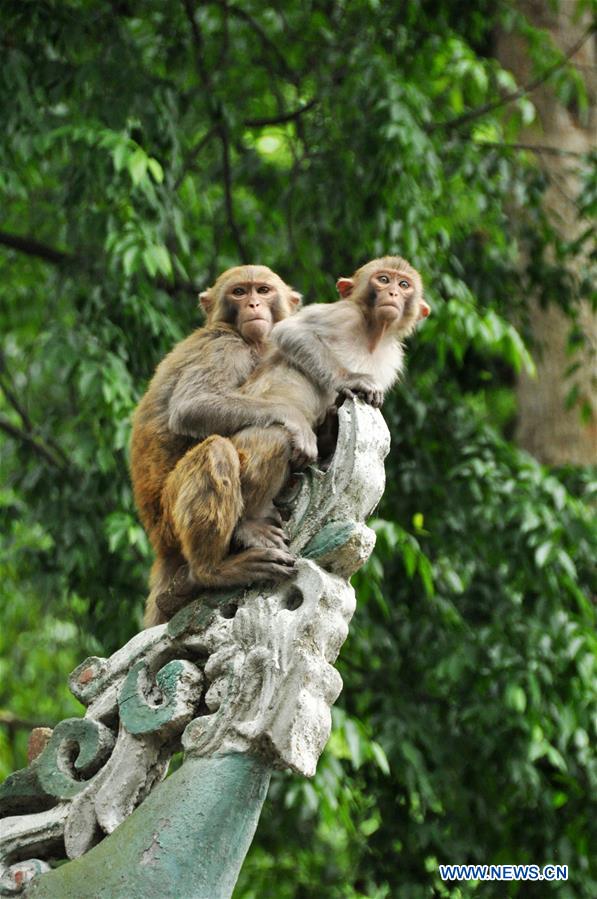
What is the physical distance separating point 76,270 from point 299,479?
3.87 m

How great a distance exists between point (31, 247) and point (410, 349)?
2.55m

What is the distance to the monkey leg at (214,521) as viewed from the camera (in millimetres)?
4145

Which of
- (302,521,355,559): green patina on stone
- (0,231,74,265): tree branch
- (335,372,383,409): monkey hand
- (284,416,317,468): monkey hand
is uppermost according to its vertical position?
(335,372,383,409): monkey hand

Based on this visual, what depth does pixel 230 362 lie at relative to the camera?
483 cm

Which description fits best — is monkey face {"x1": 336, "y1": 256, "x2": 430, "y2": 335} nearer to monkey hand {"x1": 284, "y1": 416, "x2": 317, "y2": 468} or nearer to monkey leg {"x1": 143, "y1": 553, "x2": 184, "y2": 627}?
monkey hand {"x1": 284, "y1": 416, "x2": 317, "y2": 468}

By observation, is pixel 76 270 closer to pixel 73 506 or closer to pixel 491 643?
pixel 73 506

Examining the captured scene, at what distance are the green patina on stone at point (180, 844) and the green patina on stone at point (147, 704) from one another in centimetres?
19

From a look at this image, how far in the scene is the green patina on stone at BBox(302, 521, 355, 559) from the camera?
13.5ft

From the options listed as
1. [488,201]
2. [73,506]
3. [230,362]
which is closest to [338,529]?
[230,362]

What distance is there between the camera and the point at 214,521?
4.18 m

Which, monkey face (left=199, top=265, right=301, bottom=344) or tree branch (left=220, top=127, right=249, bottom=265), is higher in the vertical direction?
monkey face (left=199, top=265, right=301, bottom=344)

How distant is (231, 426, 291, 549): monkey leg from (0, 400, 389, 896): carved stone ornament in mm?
73

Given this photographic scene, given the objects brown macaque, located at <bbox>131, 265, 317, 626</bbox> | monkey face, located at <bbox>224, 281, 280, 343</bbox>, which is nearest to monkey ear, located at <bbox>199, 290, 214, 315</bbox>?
brown macaque, located at <bbox>131, 265, 317, 626</bbox>

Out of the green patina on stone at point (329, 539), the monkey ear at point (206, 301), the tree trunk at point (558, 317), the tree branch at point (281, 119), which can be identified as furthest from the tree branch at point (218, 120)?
the green patina on stone at point (329, 539)
